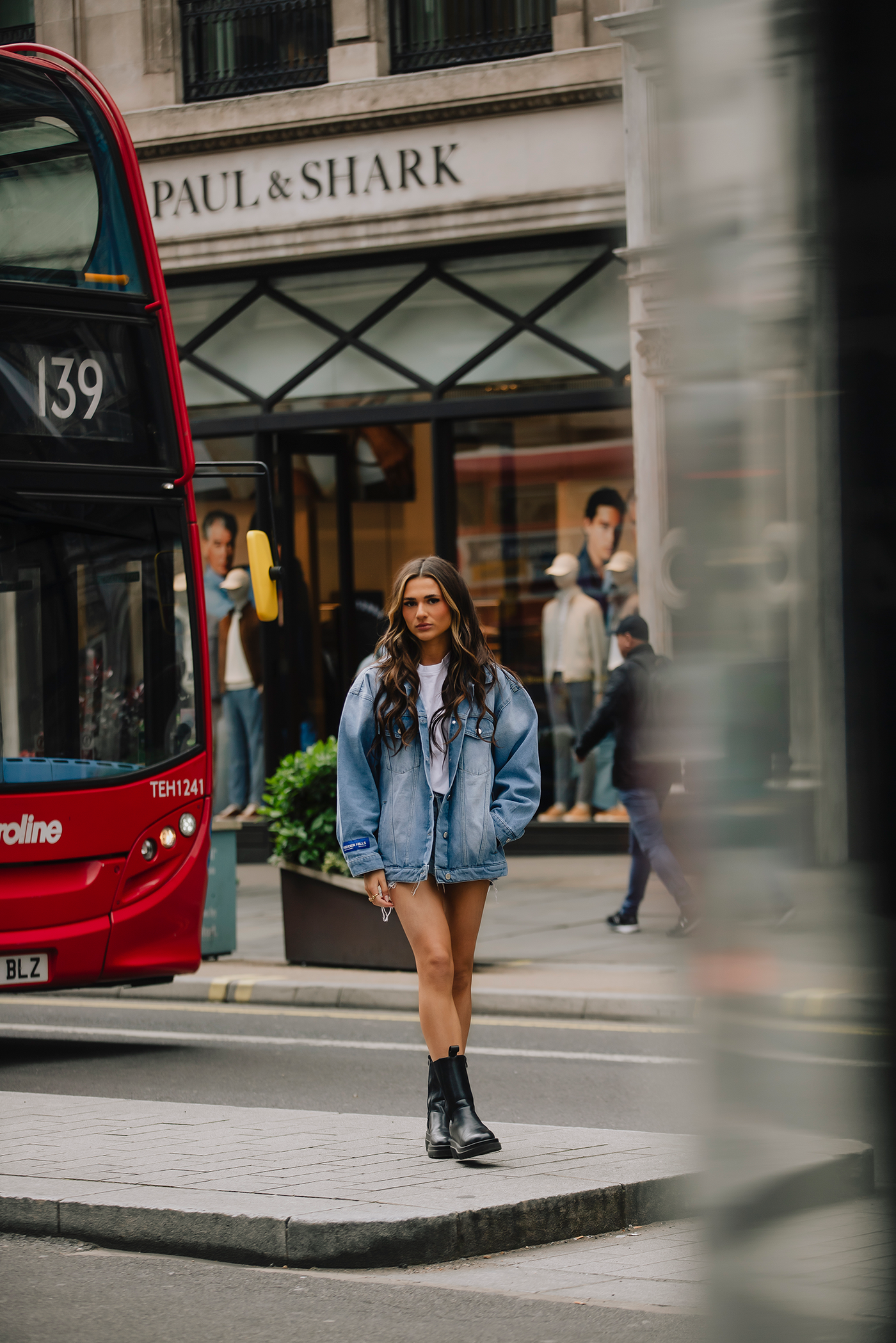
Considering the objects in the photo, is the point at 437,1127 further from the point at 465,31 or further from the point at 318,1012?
the point at 465,31

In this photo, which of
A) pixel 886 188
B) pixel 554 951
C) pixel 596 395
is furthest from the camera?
pixel 596 395

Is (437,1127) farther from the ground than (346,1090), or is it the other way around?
(437,1127)

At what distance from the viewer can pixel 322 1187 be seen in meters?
5.12

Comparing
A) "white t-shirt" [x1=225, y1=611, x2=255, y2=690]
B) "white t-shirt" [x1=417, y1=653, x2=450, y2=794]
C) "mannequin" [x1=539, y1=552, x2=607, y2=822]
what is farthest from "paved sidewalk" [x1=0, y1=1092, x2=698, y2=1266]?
"white t-shirt" [x1=225, y1=611, x2=255, y2=690]

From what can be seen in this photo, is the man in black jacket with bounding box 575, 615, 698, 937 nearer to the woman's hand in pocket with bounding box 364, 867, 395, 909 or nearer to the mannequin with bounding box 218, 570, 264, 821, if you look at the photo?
the woman's hand in pocket with bounding box 364, 867, 395, 909

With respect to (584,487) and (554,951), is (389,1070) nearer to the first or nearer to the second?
(554,951)

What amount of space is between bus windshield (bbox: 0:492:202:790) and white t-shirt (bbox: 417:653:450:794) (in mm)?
2947

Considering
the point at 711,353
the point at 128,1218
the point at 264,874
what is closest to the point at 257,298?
the point at 264,874

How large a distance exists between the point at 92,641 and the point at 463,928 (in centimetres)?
331

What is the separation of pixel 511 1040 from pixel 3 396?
3.90m

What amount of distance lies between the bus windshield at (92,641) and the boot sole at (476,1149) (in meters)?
3.37

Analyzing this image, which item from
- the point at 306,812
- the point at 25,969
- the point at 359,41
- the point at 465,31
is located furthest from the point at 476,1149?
the point at 359,41

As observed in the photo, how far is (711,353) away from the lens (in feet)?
4.66

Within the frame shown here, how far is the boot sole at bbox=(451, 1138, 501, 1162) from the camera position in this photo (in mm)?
5367
